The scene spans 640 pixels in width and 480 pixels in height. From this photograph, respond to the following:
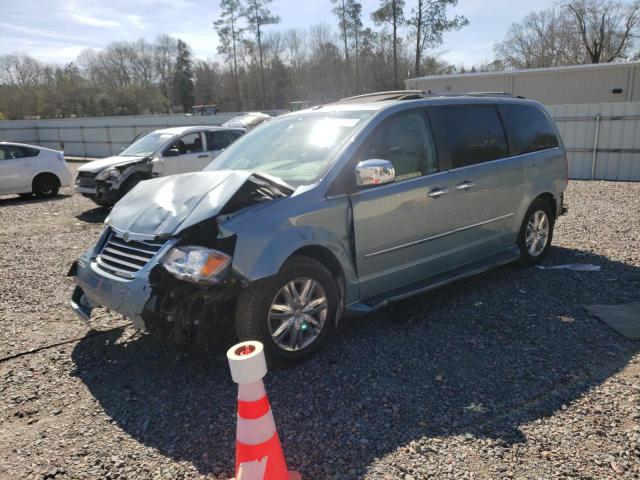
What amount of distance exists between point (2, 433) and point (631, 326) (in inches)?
185

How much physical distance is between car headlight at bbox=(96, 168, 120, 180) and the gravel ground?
5241 millimetres

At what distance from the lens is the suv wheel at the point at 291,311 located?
328 cm

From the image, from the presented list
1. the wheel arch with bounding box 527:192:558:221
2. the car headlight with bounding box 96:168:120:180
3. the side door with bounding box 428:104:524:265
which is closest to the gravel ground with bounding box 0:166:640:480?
the side door with bounding box 428:104:524:265

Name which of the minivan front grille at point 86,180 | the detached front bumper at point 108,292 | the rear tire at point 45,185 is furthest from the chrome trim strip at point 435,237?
the rear tire at point 45,185

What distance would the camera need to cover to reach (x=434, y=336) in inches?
159

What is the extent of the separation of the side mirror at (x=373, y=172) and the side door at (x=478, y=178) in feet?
3.38

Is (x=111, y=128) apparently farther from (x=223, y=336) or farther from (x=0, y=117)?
(x=0, y=117)

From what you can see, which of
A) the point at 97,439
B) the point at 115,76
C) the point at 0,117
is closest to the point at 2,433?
the point at 97,439

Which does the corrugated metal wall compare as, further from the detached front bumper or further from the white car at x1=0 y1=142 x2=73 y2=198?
the white car at x1=0 y1=142 x2=73 y2=198

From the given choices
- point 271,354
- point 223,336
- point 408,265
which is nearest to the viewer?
point 271,354

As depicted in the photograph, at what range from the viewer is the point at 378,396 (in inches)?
125

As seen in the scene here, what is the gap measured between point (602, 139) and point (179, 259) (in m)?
13.3

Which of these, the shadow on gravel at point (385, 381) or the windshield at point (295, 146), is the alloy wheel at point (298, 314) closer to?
the shadow on gravel at point (385, 381)

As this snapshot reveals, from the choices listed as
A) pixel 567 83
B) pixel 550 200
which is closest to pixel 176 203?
pixel 550 200
